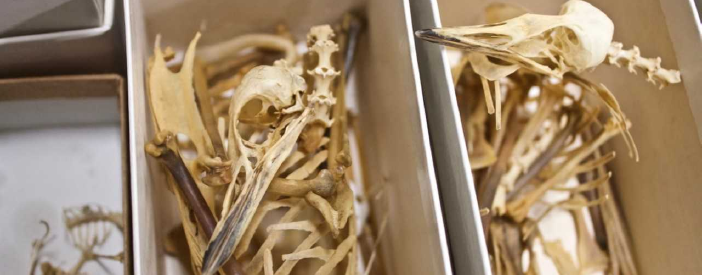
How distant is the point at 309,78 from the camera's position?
974 millimetres

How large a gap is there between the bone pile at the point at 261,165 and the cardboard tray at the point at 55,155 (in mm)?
163

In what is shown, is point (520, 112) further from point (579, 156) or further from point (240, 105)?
point (240, 105)

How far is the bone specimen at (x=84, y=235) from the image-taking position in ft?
3.28

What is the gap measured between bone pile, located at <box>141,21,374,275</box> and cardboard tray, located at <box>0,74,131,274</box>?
0.53 feet

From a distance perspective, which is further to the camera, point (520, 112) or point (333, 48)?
point (520, 112)

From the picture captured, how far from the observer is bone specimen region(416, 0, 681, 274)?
79 cm

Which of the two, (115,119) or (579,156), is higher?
(115,119)

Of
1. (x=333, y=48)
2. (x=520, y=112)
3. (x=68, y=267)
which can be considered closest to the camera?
(x=333, y=48)

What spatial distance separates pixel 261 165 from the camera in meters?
0.74

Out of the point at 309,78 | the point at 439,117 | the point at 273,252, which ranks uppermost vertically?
the point at 309,78

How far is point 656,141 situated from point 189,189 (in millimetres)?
706

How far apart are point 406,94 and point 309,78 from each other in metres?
0.20

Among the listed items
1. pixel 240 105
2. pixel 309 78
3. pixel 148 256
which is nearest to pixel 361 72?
pixel 309 78

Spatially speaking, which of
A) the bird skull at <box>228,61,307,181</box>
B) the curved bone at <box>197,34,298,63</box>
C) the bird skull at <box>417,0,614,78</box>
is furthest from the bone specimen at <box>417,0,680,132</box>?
the curved bone at <box>197,34,298,63</box>
